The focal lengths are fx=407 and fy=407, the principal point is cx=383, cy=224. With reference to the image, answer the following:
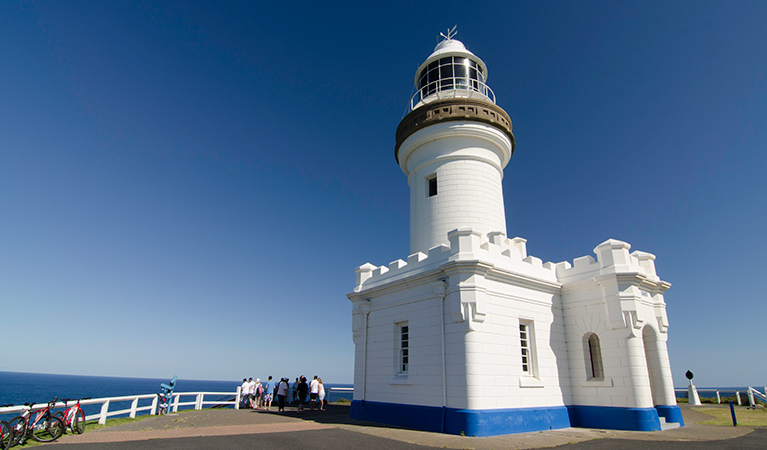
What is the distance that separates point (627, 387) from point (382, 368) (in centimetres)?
743

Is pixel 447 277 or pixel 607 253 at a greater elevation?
pixel 607 253

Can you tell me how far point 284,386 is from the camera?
1838 cm

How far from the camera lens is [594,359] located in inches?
526

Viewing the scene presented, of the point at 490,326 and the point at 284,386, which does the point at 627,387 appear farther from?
the point at 284,386

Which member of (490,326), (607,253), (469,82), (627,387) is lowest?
(627,387)

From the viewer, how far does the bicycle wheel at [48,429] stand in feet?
32.2

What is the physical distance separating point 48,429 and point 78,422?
1551 millimetres

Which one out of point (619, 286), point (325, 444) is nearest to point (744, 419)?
point (619, 286)

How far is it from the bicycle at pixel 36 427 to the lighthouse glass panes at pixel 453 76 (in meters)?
17.3

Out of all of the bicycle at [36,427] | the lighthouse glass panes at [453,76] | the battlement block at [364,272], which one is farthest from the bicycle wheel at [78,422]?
the lighthouse glass panes at [453,76]

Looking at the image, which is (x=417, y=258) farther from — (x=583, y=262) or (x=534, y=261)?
(x=583, y=262)

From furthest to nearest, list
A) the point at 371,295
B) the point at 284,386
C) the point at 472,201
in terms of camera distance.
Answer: the point at 284,386 < the point at 472,201 < the point at 371,295

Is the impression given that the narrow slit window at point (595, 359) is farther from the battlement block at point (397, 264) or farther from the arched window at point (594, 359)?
Answer: the battlement block at point (397, 264)

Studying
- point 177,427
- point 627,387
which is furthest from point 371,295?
point 627,387
